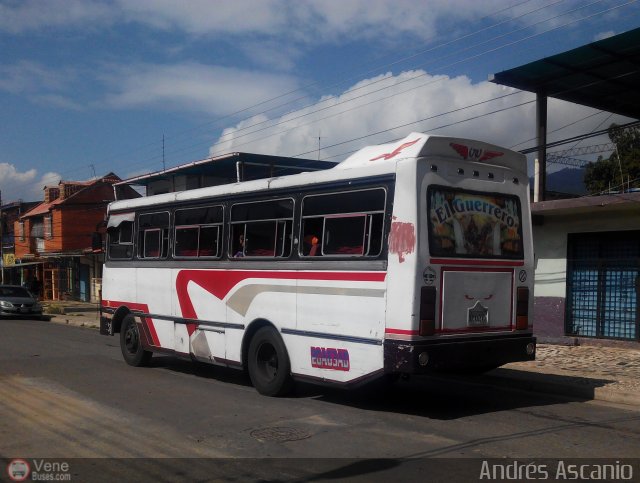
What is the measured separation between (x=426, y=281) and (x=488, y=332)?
1.30m

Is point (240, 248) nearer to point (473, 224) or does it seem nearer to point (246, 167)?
point (473, 224)

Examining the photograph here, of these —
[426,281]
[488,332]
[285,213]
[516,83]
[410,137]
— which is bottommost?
[488,332]

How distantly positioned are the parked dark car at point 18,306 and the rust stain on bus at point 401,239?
75.0ft

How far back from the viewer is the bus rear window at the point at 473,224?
7977 millimetres

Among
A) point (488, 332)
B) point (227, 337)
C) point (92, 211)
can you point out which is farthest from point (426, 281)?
point (92, 211)

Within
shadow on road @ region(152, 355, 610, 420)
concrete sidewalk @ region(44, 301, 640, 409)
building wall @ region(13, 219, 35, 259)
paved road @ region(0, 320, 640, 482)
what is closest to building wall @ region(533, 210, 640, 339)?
concrete sidewalk @ region(44, 301, 640, 409)

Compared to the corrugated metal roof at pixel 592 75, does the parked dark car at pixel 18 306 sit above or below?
below

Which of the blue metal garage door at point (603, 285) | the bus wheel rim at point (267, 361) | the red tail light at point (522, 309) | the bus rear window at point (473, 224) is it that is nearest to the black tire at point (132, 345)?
the bus wheel rim at point (267, 361)

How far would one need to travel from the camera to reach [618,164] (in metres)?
36.1

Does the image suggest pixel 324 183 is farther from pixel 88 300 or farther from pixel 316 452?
pixel 88 300

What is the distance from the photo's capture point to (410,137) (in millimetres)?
8250

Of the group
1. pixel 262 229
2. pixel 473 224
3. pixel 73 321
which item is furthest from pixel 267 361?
pixel 73 321

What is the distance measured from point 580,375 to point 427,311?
178 inches

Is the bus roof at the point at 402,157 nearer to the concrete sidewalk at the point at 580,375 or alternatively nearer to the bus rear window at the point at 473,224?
the bus rear window at the point at 473,224
